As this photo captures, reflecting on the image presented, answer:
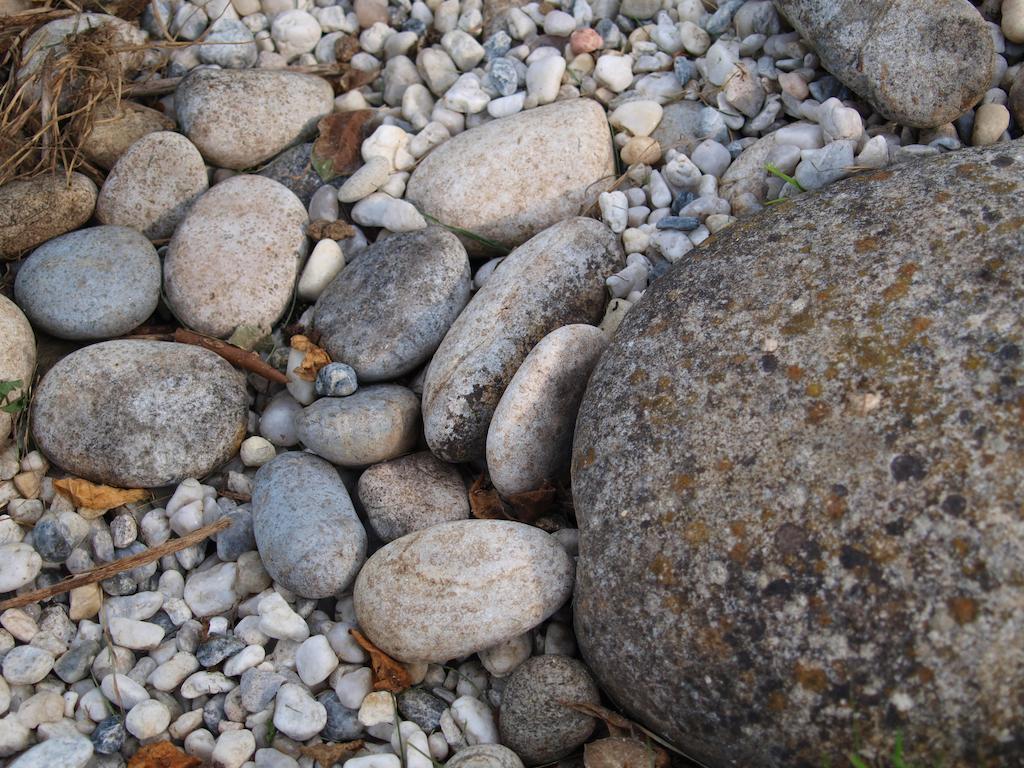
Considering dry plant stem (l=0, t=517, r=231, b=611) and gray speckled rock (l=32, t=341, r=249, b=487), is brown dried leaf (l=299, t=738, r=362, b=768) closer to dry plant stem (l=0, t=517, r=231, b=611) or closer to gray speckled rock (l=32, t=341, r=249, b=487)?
dry plant stem (l=0, t=517, r=231, b=611)

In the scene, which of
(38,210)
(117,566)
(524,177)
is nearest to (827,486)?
(524,177)

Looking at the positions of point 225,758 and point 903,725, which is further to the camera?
point 225,758

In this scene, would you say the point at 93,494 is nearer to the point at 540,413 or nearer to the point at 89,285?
the point at 89,285

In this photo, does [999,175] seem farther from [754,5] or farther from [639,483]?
[754,5]

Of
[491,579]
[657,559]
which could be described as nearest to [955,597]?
[657,559]

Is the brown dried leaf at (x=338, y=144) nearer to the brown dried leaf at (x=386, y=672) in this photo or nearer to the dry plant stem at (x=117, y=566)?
the dry plant stem at (x=117, y=566)
